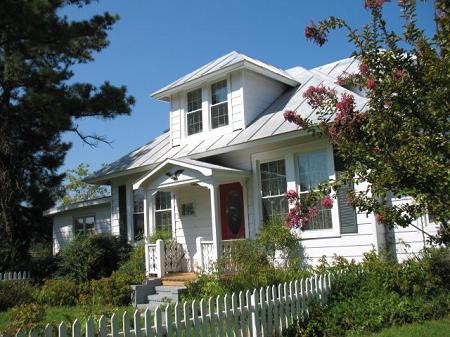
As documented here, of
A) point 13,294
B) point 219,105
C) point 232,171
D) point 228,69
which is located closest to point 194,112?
point 219,105

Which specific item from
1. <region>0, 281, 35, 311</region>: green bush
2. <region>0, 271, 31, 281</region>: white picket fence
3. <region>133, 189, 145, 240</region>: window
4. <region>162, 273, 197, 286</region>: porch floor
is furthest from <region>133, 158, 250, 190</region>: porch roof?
<region>0, 271, 31, 281</region>: white picket fence

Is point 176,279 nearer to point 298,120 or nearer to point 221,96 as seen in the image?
point 221,96

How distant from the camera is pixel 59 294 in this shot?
1119cm

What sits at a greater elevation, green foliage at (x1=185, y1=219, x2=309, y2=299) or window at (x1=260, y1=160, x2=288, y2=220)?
window at (x1=260, y1=160, x2=288, y2=220)

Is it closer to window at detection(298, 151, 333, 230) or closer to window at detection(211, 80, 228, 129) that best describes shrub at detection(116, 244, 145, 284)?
window at detection(211, 80, 228, 129)

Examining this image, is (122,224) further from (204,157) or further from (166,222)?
(204,157)

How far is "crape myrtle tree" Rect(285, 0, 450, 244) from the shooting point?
4.17 m

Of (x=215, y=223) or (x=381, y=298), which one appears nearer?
(x=381, y=298)

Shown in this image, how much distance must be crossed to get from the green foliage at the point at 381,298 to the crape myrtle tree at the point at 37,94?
11385 mm

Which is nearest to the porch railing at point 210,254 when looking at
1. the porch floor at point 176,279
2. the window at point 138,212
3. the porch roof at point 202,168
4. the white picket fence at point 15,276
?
the porch floor at point 176,279

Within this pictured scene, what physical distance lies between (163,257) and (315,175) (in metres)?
4.45

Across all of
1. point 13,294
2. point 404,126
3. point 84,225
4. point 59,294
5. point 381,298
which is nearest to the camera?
point 404,126

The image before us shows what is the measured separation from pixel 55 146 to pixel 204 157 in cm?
1074

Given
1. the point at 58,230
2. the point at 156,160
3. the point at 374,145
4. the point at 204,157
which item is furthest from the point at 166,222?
the point at 374,145
